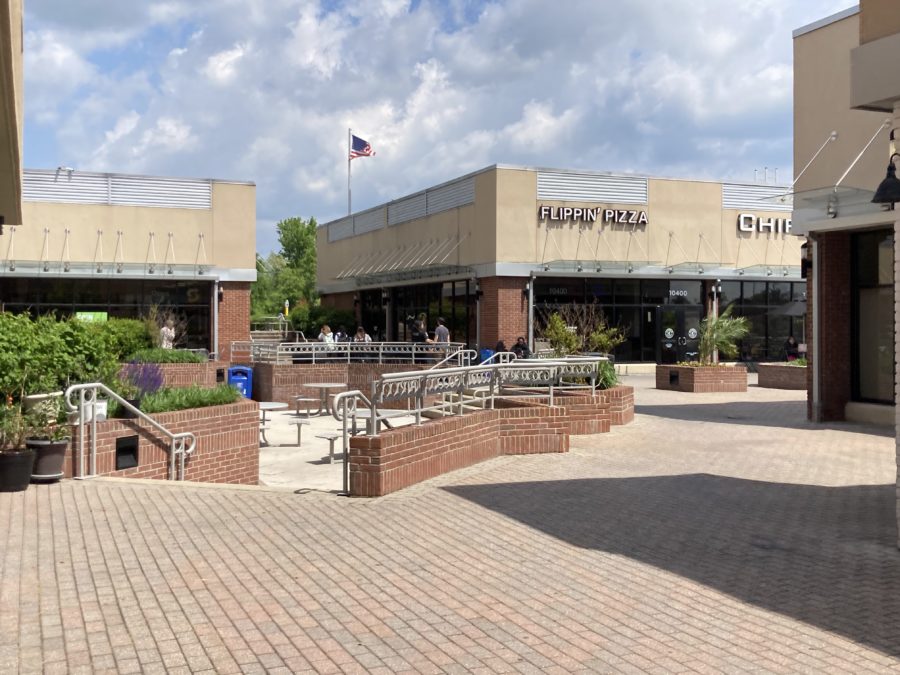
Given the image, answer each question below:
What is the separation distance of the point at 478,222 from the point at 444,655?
30.1 metres

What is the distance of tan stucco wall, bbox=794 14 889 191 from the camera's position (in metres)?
16.8

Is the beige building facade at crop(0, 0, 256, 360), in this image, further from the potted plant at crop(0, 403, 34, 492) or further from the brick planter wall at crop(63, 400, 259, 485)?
the potted plant at crop(0, 403, 34, 492)

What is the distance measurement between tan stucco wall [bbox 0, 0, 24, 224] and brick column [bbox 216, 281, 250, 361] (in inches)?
608

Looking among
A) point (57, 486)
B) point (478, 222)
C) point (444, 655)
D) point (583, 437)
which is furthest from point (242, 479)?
point (478, 222)

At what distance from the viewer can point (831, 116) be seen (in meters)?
17.7

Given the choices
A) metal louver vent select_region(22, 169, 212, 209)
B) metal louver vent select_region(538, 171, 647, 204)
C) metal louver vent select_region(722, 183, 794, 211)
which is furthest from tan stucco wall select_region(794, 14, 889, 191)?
metal louver vent select_region(22, 169, 212, 209)

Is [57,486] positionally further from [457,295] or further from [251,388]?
[457,295]

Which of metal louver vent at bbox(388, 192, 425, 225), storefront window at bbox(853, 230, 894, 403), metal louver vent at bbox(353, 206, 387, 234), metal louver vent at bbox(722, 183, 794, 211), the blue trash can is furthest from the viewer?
metal louver vent at bbox(353, 206, 387, 234)

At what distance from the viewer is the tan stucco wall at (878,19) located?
8062 millimetres

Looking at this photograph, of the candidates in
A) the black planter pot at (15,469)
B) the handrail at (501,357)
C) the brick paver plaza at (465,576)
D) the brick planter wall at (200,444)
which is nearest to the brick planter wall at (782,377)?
the handrail at (501,357)

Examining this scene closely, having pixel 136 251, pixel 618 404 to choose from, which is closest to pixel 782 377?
pixel 618 404

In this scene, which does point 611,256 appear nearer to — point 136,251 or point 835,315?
point 136,251

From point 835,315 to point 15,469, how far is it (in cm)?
1425

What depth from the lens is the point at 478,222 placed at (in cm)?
3466
